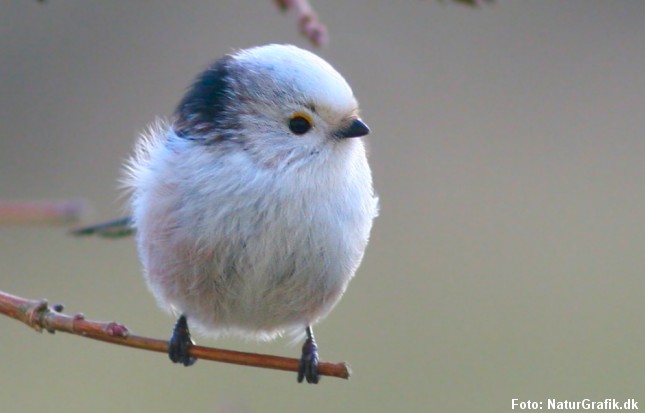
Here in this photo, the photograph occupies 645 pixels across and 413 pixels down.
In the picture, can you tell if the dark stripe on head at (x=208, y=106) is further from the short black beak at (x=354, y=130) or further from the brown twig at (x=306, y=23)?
the brown twig at (x=306, y=23)

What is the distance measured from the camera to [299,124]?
75.2 inches

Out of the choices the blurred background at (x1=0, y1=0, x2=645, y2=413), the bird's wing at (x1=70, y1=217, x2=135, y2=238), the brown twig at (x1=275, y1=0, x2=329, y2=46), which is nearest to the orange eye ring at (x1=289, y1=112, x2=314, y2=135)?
the brown twig at (x1=275, y1=0, x2=329, y2=46)

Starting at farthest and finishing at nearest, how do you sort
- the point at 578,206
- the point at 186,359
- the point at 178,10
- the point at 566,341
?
the point at 178,10, the point at 578,206, the point at 566,341, the point at 186,359

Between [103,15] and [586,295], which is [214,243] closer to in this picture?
[586,295]

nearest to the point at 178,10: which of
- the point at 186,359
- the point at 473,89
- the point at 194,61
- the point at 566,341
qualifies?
the point at 194,61

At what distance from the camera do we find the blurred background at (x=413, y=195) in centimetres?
351

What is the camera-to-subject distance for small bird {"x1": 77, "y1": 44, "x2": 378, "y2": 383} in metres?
1.90

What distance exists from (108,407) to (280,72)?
1971 millimetres

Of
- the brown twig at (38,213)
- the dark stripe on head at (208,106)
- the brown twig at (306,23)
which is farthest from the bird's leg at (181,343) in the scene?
the brown twig at (306,23)

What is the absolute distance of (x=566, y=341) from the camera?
146 inches

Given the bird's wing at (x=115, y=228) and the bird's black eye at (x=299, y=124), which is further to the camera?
the bird's wing at (x=115, y=228)

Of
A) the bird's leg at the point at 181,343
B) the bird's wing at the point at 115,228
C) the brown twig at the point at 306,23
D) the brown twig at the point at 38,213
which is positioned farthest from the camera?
the bird's wing at the point at 115,228

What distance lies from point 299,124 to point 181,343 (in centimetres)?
56

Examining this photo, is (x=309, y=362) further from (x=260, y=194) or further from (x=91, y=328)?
(x=91, y=328)
